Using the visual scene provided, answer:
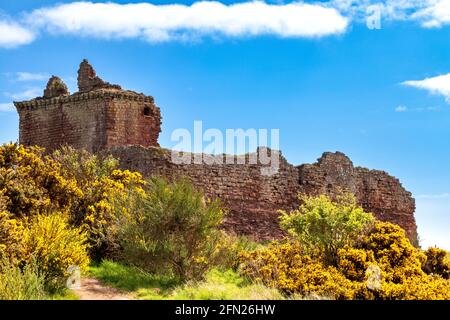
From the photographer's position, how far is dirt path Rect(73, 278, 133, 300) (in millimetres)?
12766

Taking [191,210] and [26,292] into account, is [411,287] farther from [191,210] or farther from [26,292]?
[26,292]

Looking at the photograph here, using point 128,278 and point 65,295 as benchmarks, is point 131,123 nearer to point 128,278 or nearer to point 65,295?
point 128,278

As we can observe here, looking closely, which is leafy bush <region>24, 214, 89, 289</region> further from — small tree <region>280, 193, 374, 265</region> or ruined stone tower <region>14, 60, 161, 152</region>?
ruined stone tower <region>14, 60, 161, 152</region>

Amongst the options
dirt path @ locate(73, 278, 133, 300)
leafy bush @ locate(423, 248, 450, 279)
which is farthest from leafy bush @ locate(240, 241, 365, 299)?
leafy bush @ locate(423, 248, 450, 279)

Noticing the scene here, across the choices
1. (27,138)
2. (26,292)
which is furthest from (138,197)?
(27,138)

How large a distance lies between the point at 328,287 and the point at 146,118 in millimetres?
17825

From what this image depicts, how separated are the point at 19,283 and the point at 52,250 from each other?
159 centimetres

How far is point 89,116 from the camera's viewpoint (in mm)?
28312

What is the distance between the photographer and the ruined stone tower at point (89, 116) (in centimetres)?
2797

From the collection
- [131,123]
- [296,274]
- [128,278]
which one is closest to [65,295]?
[128,278]

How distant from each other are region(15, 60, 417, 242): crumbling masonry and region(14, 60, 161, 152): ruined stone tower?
0.14 feet

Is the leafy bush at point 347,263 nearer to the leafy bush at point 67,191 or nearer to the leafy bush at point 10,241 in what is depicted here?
the leafy bush at point 67,191

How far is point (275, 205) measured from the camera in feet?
78.0

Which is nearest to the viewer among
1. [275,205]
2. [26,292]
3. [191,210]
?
[26,292]
